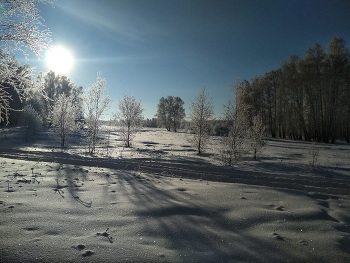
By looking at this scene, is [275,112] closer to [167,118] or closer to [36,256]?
[167,118]

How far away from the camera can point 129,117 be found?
34812 mm

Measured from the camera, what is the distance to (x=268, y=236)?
13.3 feet

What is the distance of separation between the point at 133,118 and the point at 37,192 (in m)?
29.0

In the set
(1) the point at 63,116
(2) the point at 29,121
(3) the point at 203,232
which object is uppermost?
(1) the point at 63,116

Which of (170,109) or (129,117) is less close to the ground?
(170,109)

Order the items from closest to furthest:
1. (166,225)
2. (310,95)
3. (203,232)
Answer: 1. (203,232)
2. (166,225)
3. (310,95)

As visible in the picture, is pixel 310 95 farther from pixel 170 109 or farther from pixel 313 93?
pixel 170 109

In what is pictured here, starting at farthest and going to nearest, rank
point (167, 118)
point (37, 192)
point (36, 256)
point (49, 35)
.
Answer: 1. point (167, 118)
2. point (37, 192)
3. point (49, 35)
4. point (36, 256)

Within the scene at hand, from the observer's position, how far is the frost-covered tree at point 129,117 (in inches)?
1332

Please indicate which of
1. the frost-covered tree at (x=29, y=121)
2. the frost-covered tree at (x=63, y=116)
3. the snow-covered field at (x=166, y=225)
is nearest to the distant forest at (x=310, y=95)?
the frost-covered tree at (x=29, y=121)

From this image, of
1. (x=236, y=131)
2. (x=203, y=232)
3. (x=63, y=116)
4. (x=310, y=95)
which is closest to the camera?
(x=203, y=232)

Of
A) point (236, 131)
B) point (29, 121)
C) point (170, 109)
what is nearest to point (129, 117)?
point (29, 121)

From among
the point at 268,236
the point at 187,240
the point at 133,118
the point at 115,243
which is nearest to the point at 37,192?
the point at 115,243

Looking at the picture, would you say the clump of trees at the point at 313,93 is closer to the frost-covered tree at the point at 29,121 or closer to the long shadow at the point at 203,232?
the frost-covered tree at the point at 29,121
